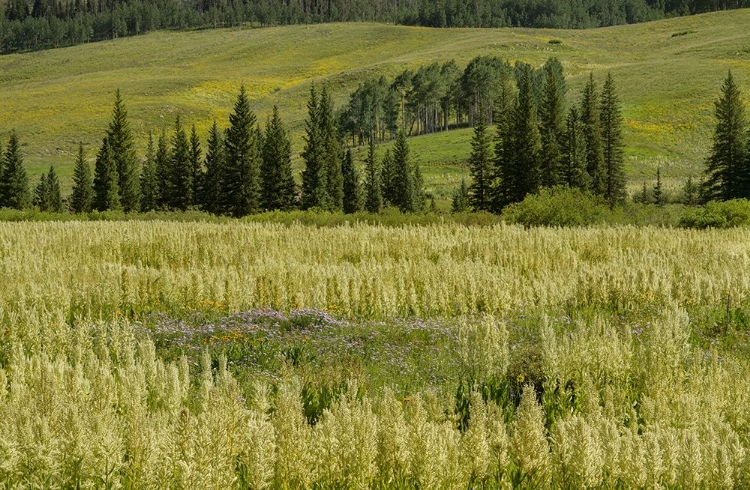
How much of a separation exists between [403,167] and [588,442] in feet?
200

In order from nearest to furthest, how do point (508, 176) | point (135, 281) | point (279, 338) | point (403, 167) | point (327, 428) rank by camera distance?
point (327, 428) → point (279, 338) → point (135, 281) → point (508, 176) → point (403, 167)

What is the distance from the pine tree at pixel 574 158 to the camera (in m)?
53.4

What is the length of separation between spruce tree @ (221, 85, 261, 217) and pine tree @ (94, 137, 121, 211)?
35.0ft

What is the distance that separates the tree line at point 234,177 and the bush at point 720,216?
3131 cm

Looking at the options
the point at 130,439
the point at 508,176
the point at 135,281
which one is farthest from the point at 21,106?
the point at 130,439

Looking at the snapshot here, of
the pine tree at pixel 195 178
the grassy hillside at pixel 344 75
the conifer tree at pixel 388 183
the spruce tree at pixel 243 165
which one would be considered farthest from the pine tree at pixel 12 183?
the conifer tree at pixel 388 183

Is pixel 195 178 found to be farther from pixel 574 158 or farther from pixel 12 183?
pixel 574 158

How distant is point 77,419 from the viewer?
16.1 feet

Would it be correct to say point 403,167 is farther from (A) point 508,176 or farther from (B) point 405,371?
(B) point 405,371

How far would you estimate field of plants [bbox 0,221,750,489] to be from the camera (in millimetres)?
5121

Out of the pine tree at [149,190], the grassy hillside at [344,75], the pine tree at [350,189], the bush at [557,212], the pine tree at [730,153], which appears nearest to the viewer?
the bush at [557,212]

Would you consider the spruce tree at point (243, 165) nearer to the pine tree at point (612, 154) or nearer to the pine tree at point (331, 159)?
the pine tree at point (331, 159)

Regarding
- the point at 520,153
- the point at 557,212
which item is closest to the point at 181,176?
the point at 520,153

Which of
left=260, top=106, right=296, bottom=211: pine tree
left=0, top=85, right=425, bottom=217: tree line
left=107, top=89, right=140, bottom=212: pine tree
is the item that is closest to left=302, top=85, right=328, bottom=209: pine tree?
left=0, top=85, right=425, bottom=217: tree line
